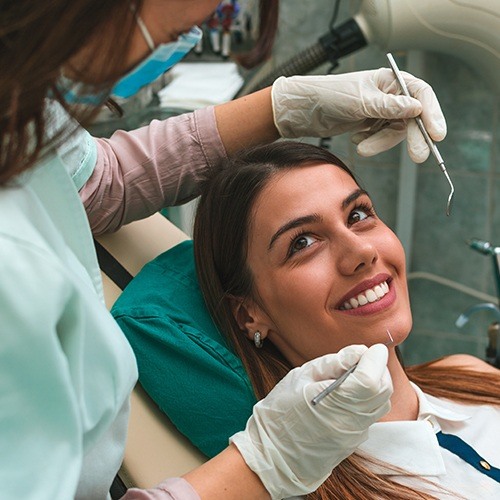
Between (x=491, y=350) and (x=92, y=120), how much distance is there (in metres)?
1.64

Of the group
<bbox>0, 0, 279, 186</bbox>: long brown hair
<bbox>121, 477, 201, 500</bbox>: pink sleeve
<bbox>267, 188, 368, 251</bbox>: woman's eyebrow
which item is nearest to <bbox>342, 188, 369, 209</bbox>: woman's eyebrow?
<bbox>267, 188, 368, 251</bbox>: woman's eyebrow

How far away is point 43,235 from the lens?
910 mm

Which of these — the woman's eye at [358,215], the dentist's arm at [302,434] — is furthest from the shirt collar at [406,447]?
the woman's eye at [358,215]

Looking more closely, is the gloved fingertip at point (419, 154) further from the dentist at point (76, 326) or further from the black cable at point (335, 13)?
the black cable at point (335, 13)

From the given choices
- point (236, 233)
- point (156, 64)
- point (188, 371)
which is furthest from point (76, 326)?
point (236, 233)

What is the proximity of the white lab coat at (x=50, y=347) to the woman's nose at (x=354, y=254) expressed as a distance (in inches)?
24.1

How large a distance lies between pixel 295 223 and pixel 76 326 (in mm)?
742

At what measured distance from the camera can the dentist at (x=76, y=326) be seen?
824 mm

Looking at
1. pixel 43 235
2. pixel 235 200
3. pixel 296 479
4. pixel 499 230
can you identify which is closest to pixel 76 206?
pixel 43 235

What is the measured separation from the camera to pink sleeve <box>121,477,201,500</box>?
1.11 meters

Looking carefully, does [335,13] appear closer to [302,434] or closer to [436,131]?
[436,131]

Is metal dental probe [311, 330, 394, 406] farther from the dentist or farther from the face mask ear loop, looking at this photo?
the face mask ear loop

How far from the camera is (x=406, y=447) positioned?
154 centimetres

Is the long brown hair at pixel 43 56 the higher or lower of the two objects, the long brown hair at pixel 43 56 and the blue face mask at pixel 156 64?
the higher
